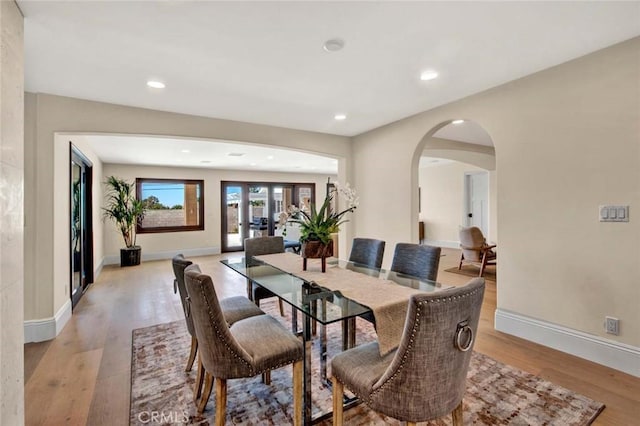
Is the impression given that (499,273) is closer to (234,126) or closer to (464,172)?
(234,126)

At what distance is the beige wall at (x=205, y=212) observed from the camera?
7098 mm

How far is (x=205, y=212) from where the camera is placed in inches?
327

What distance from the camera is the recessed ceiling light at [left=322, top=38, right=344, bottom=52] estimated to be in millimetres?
2107

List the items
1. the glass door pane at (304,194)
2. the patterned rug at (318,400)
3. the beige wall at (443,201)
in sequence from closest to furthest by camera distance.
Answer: the patterned rug at (318,400) → the beige wall at (443,201) → the glass door pane at (304,194)

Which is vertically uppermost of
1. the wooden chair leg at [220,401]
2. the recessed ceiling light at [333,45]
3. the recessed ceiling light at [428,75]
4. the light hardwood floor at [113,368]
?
the recessed ceiling light at [428,75]

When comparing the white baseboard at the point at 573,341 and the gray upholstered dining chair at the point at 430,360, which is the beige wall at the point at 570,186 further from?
the gray upholstered dining chair at the point at 430,360

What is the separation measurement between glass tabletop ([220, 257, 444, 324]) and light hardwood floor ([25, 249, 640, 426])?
3.71 ft

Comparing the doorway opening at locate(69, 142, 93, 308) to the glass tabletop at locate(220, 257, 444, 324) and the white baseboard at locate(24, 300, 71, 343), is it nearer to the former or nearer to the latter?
the white baseboard at locate(24, 300, 71, 343)

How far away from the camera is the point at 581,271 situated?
2471 mm

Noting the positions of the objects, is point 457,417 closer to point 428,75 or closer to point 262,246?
point 262,246

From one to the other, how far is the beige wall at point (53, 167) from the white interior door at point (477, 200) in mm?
7405

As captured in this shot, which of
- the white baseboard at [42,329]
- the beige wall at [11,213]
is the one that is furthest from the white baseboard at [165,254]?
the beige wall at [11,213]

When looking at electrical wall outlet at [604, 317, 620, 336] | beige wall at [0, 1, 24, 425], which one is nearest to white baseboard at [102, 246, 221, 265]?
beige wall at [0, 1, 24, 425]

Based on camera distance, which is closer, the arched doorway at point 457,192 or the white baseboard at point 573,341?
the white baseboard at point 573,341
